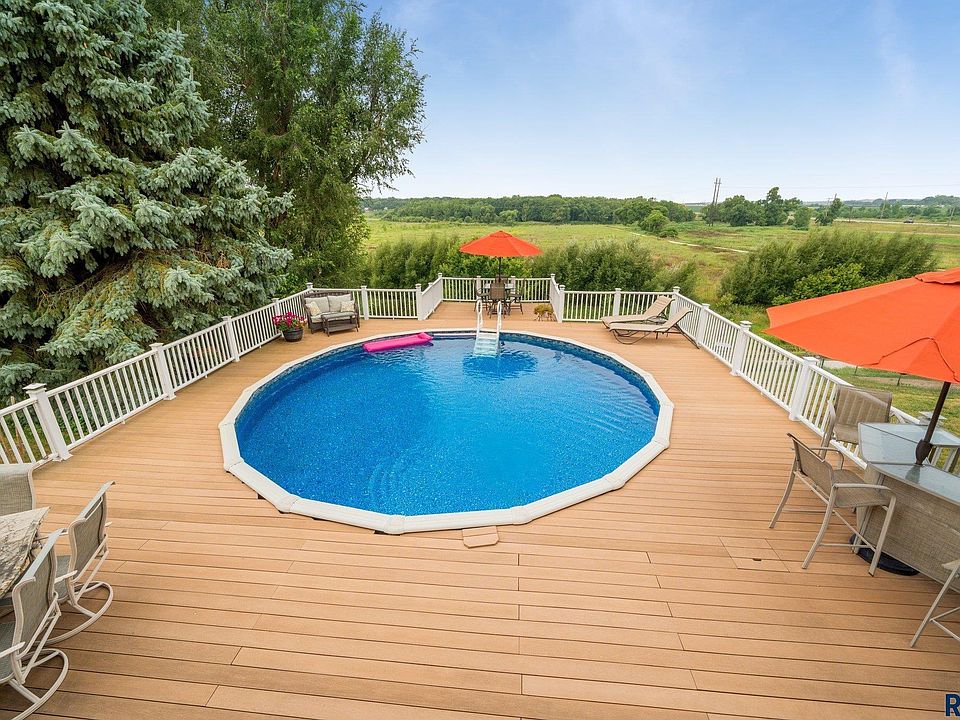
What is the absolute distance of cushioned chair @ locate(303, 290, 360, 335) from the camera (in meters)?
9.44

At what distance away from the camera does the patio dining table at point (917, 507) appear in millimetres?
2482

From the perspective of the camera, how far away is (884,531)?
2.77 metres

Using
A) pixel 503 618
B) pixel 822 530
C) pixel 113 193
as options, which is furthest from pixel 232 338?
pixel 822 530

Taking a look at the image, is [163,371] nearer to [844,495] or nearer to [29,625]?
[29,625]

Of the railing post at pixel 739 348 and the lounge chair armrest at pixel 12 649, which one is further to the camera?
the railing post at pixel 739 348

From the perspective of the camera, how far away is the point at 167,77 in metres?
7.26

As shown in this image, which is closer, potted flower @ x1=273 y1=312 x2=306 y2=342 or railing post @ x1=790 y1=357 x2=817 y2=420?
railing post @ x1=790 y1=357 x2=817 y2=420

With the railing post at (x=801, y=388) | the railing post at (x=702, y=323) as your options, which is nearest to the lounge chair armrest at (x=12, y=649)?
the railing post at (x=801, y=388)

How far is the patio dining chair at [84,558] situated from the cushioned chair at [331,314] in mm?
7234

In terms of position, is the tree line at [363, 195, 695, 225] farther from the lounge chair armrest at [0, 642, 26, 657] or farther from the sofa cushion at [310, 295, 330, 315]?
the lounge chair armrest at [0, 642, 26, 657]

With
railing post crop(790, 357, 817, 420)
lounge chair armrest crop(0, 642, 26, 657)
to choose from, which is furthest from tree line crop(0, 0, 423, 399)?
railing post crop(790, 357, 817, 420)

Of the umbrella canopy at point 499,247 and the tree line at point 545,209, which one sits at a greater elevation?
the tree line at point 545,209

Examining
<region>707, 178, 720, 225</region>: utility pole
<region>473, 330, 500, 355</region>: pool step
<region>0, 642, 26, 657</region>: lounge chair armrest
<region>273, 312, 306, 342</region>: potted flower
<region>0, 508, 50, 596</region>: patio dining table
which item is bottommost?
<region>473, 330, 500, 355</region>: pool step

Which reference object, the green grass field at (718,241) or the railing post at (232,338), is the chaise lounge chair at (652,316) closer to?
the green grass field at (718,241)
